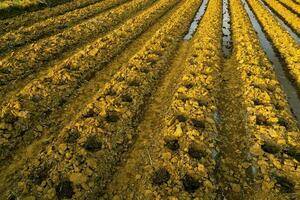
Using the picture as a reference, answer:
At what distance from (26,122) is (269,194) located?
7.60 meters

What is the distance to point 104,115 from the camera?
11391mm

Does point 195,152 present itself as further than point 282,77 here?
No

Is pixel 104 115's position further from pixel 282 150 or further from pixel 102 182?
pixel 282 150

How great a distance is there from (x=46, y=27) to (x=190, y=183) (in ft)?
49.7

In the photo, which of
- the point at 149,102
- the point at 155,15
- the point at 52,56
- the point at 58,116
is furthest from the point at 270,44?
the point at 58,116

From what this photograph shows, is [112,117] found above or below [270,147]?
above

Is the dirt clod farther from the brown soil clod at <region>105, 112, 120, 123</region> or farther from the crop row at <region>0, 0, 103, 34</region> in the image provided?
the crop row at <region>0, 0, 103, 34</region>

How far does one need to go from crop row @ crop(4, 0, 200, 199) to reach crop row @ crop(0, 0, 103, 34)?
8993mm

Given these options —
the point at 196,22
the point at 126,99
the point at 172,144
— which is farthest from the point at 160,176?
the point at 196,22

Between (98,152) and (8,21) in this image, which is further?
(8,21)

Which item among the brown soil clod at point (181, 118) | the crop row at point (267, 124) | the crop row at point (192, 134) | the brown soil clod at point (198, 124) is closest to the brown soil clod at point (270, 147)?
the crop row at point (267, 124)

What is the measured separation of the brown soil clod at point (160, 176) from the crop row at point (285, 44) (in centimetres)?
943

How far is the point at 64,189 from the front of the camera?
27.5ft

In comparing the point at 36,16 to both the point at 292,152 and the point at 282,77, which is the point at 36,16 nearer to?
the point at 282,77
